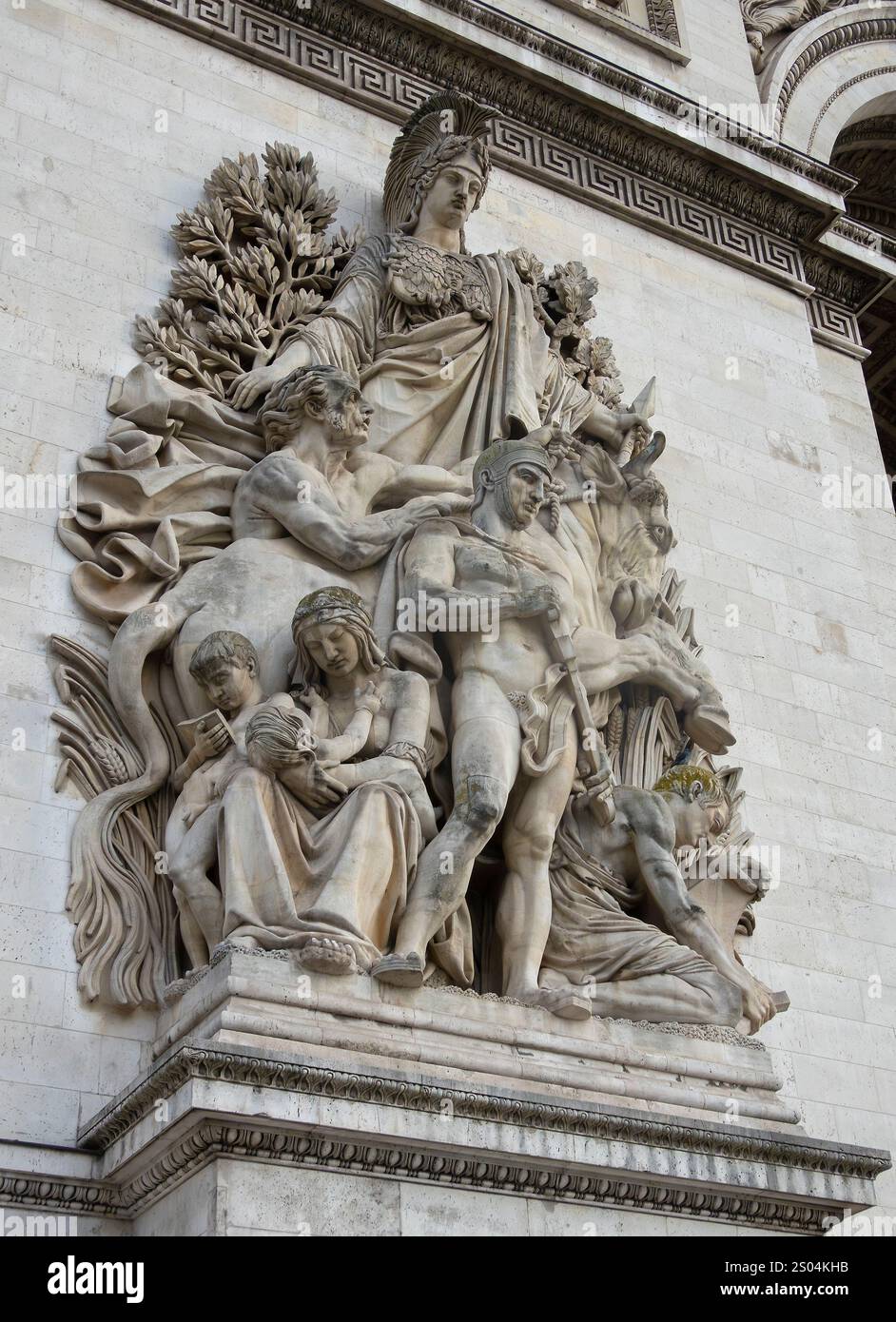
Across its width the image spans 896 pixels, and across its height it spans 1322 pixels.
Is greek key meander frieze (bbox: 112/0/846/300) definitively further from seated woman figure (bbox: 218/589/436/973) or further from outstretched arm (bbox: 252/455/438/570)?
seated woman figure (bbox: 218/589/436/973)

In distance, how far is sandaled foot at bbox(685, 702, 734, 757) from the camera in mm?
8148

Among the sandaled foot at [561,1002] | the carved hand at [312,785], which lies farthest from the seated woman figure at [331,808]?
the sandaled foot at [561,1002]

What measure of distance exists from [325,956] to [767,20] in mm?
10012

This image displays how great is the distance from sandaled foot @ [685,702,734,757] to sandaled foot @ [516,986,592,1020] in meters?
1.91

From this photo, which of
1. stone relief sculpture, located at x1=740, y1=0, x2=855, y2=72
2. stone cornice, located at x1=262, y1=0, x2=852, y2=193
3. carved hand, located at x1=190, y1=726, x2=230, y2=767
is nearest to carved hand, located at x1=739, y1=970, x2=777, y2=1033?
carved hand, located at x1=190, y1=726, x2=230, y2=767

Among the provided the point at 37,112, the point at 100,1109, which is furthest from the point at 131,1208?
the point at 37,112

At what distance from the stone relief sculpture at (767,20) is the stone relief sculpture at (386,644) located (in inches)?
189

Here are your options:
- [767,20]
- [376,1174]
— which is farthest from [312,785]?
[767,20]

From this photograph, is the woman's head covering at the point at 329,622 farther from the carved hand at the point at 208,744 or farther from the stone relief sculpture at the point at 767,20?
the stone relief sculpture at the point at 767,20

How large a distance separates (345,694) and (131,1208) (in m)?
2.14

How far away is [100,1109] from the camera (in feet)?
19.8

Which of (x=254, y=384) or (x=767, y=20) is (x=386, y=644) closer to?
(x=254, y=384)

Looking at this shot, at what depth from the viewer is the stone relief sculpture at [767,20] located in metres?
13.2
